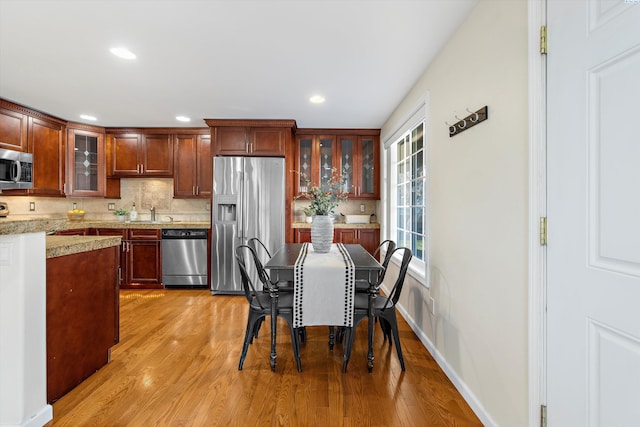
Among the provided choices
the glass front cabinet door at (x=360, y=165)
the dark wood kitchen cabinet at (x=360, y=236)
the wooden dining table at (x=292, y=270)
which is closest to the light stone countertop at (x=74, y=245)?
the wooden dining table at (x=292, y=270)

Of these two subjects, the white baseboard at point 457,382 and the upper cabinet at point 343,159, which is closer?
the white baseboard at point 457,382

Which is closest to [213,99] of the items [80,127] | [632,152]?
[80,127]

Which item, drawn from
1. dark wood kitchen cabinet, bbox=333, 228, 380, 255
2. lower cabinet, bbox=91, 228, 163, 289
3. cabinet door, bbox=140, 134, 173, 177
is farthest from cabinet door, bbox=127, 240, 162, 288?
dark wood kitchen cabinet, bbox=333, 228, 380, 255

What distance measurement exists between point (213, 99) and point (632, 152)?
355 cm

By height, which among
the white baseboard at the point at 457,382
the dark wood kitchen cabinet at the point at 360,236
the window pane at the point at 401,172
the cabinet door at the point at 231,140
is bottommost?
the white baseboard at the point at 457,382

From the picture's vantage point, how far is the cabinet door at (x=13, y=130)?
3568mm

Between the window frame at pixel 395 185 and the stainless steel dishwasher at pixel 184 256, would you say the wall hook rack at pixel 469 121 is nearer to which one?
the window frame at pixel 395 185

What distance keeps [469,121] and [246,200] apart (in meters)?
3.12

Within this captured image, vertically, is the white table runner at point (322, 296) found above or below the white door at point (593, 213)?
below

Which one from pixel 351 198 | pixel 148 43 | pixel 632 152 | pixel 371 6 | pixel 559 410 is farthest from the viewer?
pixel 351 198

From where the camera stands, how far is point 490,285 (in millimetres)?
1663

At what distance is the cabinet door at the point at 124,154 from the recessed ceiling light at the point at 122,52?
8.41 feet

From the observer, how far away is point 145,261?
4500 millimetres

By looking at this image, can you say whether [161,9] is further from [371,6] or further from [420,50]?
[420,50]
